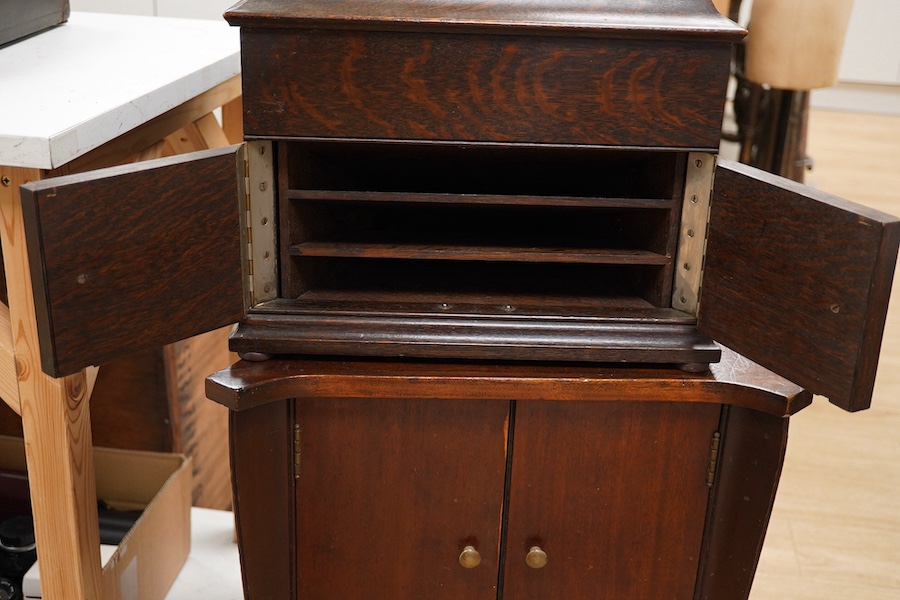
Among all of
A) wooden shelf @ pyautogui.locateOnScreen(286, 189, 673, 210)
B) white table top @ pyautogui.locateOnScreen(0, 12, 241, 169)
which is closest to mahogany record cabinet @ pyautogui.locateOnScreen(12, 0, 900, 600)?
wooden shelf @ pyautogui.locateOnScreen(286, 189, 673, 210)

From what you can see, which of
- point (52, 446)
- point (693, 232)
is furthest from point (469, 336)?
point (52, 446)

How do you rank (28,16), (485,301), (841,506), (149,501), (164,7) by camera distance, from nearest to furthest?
(485,301), (28,16), (149,501), (841,506), (164,7)

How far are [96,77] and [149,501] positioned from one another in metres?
0.83

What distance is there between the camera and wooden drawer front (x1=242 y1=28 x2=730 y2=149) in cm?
105

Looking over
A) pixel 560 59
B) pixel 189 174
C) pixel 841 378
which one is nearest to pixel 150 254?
pixel 189 174

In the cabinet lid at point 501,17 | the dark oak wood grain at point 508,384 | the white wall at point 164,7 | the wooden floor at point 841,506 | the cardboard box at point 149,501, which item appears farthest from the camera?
the white wall at point 164,7

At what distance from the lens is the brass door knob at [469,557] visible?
1253mm

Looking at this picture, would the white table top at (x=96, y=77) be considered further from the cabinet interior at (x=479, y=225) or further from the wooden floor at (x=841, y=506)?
the wooden floor at (x=841, y=506)

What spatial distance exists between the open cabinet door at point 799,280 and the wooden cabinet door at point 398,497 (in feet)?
1.04

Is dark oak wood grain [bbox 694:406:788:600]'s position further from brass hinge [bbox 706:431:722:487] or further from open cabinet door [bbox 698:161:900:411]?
open cabinet door [bbox 698:161:900:411]

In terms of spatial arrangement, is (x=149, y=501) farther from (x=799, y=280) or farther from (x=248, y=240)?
(x=799, y=280)

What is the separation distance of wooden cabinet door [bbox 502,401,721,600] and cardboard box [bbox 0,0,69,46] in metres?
0.98

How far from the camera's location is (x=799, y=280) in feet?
3.31

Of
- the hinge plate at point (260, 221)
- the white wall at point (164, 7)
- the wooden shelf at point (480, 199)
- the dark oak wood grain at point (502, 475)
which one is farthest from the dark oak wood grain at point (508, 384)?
→ the white wall at point (164, 7)
